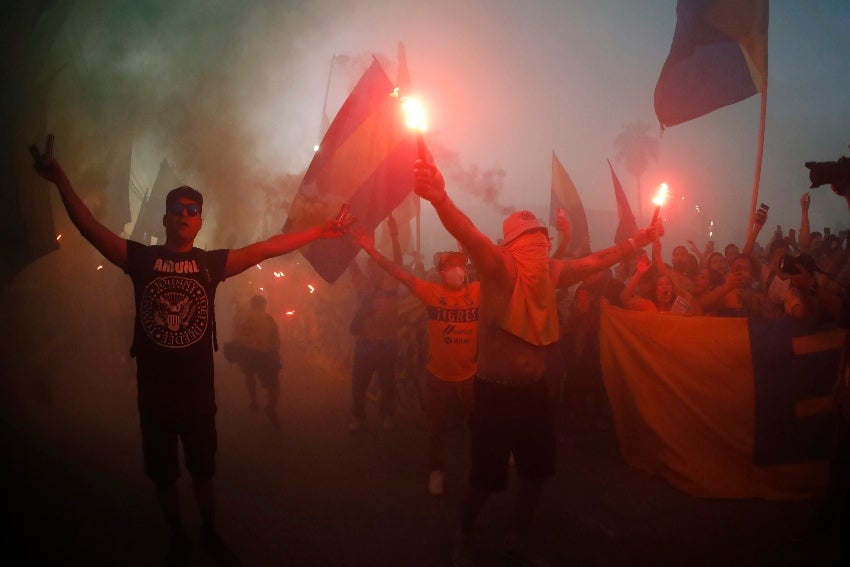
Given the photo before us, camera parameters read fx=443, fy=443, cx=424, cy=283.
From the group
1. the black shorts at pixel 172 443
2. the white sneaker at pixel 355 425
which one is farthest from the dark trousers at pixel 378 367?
the black shorts at pixel 172 443

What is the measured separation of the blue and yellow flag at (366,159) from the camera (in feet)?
19.5

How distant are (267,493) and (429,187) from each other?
3.17 metres

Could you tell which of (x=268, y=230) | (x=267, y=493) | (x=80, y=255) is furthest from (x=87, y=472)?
(x=268, y=230)

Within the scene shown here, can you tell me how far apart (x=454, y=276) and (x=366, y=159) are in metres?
→ 2.52

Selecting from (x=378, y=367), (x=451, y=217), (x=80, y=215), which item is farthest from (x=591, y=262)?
(x=378, y=367)

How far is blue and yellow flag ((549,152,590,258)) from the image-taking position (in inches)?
342

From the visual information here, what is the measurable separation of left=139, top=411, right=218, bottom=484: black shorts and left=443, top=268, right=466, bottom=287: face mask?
2.43 m

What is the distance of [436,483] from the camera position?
3967 mm

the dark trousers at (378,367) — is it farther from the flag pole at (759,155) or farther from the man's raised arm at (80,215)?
the flag pole at (759,155)

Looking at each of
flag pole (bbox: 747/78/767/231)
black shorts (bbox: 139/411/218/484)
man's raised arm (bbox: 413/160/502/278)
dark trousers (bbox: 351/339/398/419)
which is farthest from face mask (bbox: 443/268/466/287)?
flag pole (bbox: 747/78/767/231)

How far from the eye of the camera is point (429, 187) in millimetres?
2365

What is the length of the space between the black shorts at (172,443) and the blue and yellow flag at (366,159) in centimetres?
355

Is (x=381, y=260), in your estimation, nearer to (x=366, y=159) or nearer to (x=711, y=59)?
(x=366, y=159)

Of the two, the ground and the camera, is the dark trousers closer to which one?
the ground
